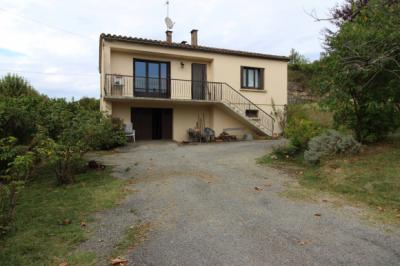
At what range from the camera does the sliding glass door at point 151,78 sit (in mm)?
16844

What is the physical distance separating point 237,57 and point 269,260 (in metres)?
16.7

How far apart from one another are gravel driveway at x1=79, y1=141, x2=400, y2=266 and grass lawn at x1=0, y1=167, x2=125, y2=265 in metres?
0.28

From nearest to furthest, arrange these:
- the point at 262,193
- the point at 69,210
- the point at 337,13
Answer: the point at 69,210
the point at 262,193
the point at 337,13

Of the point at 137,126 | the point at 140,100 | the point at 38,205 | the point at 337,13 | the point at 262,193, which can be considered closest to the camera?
the point at 38,205

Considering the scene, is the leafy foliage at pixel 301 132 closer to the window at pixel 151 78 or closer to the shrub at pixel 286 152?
the shrub at pixel 286 152

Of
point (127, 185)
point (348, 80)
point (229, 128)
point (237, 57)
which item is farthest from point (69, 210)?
point (237, 57)

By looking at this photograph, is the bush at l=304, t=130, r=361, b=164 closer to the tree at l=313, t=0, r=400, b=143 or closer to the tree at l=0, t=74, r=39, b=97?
the tree at l=313, t=0, r=400, b=143

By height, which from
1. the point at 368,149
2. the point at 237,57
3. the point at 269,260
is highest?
the point at 237,57

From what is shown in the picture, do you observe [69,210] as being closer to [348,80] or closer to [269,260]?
[269,260]

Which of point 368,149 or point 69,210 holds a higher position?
point 368,149

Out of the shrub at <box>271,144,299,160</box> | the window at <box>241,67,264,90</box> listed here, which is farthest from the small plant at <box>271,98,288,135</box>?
the shrub at <box>271,144,299,160</box>

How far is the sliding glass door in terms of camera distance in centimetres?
1684

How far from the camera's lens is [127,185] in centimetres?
721

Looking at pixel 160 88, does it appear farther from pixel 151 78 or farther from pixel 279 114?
pixel 279 114
